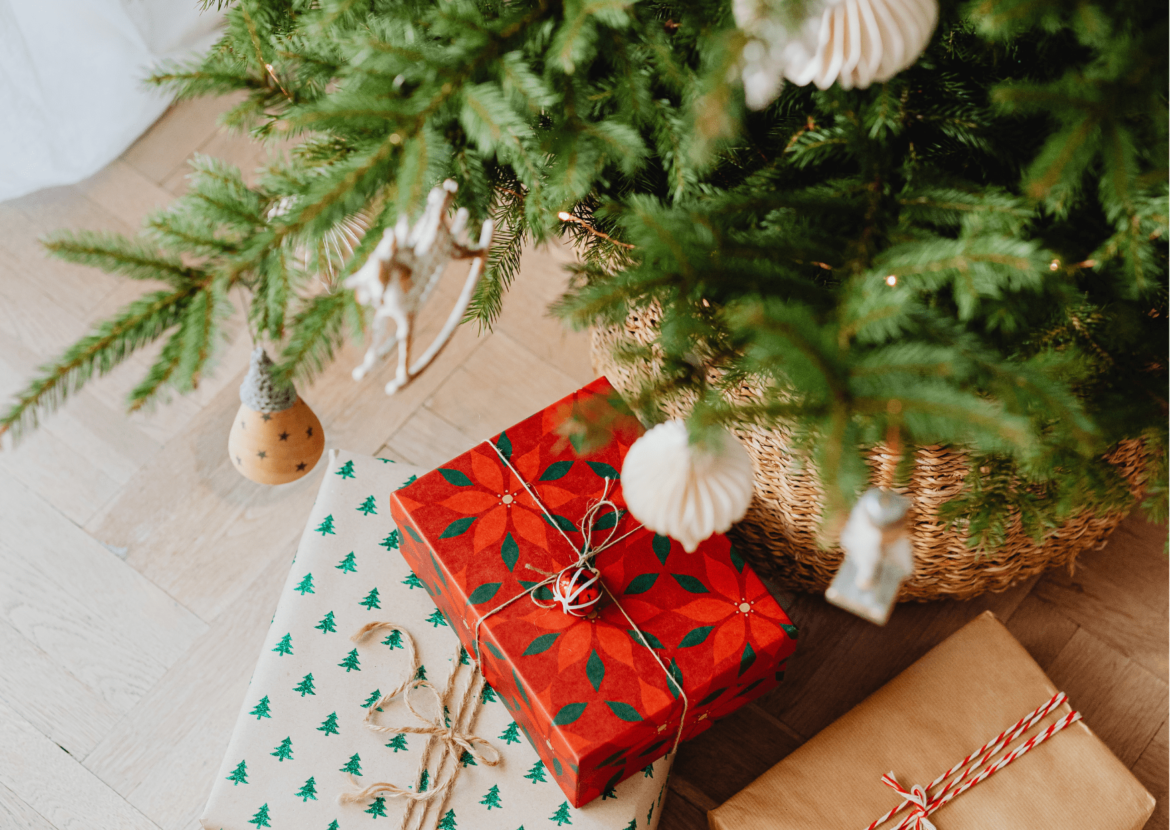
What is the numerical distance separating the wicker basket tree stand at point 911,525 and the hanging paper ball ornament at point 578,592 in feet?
0.54

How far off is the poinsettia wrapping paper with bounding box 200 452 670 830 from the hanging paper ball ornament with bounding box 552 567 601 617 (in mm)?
147

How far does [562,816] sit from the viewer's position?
80 centimetres

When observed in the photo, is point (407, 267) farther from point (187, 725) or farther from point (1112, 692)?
point (1112, 692)

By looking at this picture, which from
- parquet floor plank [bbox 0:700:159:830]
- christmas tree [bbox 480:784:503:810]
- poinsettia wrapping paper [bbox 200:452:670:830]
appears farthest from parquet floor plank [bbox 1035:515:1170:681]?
parquet floor plank [bbox 0:700:159:830]

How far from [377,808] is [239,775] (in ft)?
0.41

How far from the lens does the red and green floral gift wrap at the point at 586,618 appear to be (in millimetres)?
746

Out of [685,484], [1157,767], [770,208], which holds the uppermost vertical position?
[770,208]

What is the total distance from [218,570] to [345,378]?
27 centimetres

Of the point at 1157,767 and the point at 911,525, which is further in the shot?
the point at 1157,767

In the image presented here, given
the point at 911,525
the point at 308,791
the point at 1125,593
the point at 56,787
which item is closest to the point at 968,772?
the point at 911,525

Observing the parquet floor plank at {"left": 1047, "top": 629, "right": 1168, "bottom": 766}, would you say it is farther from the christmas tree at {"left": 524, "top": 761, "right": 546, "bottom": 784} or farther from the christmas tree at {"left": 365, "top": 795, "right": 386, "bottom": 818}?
the christmas tree at {"left": 365, "top": 795, "right": 386, "bottom": 818}

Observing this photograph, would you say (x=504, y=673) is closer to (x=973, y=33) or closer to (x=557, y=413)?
(x=557, y=413)

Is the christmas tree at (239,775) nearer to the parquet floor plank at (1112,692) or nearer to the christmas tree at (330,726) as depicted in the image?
the christmas tree at (330,726)

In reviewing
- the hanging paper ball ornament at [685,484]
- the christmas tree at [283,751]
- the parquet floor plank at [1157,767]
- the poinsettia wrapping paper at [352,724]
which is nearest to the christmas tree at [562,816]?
the poinsettia wrapping paper at [352,724]
